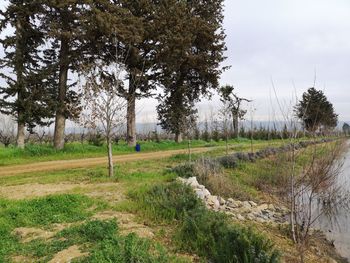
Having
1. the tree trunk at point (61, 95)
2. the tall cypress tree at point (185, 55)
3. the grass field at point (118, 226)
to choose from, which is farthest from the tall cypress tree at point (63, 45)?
the grass field at point (118, 226)

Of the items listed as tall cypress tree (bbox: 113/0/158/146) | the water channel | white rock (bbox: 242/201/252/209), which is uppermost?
tall cypress tree (bbox: 113/0/158/146)

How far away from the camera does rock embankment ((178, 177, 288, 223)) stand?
9.34 metres

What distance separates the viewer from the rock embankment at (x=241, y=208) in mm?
9336

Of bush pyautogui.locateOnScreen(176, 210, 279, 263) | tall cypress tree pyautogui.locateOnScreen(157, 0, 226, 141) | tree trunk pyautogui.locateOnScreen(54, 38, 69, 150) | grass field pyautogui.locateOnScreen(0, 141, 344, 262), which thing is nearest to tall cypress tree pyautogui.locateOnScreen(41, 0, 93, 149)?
tree trunk pyautogui.locateOnScreen(54, 38, 69, 150)

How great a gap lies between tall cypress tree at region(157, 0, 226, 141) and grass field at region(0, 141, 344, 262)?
13.1 m

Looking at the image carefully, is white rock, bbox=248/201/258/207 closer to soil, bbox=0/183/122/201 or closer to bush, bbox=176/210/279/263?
bush, bbox=176/210/279/263

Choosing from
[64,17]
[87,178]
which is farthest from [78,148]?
[87,178]

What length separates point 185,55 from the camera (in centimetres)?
2508

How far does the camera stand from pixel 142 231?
21.5 feet

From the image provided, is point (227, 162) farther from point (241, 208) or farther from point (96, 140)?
point (96, 140)

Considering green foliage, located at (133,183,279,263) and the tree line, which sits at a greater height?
the tree line

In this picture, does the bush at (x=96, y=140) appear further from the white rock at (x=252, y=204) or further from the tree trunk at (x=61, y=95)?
the white rock at (x=252, y=204)

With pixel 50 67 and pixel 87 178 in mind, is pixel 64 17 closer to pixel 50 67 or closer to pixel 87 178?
pixel 50 67

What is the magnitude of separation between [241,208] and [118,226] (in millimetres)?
4623
